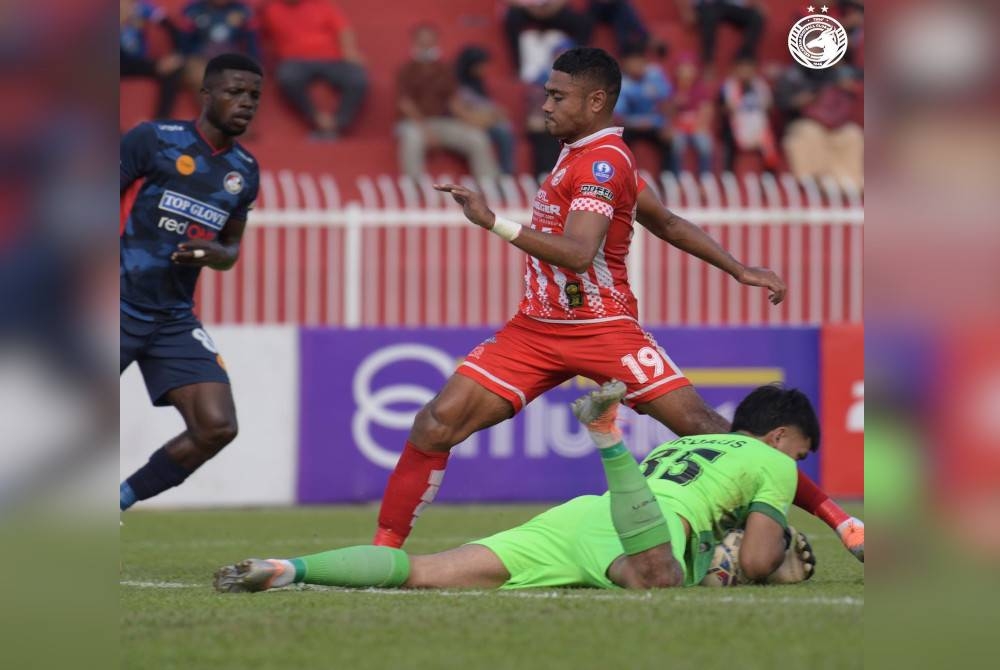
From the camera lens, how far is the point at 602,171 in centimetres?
677

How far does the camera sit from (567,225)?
6633 millimetres

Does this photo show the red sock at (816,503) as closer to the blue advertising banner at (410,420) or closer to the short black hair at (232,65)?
the short black hair at (232,65)

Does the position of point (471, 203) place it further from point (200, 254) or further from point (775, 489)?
point (200, 254)

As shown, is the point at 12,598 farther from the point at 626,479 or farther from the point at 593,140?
the point at 593,140

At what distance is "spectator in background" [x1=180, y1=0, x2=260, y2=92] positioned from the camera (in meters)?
16.7

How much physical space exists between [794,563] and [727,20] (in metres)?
12.2

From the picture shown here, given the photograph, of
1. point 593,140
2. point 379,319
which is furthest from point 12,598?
point 379,319

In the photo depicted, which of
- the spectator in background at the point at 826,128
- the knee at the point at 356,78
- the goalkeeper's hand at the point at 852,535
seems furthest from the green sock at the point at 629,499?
the knee at the point at 356,78

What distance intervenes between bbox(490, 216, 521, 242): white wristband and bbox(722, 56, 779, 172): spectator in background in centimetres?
1021

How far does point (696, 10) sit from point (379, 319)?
6238 millimetres

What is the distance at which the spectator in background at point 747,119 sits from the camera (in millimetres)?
16250

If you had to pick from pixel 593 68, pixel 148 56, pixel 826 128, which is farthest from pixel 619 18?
pixel 593 68

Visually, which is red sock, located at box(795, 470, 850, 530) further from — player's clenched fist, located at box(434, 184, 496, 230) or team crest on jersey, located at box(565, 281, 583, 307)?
player's clenched fist, located at box(434, 184, 496, 230)

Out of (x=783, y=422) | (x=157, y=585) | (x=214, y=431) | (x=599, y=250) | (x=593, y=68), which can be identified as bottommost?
(x=157, y=585)
